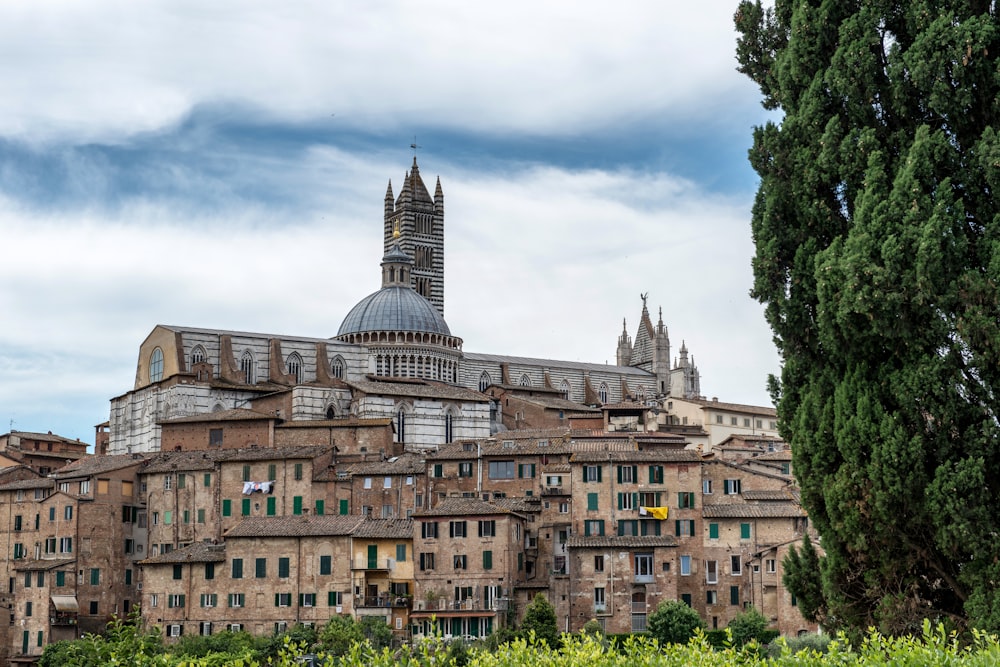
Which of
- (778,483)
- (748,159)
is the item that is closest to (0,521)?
(778,483)

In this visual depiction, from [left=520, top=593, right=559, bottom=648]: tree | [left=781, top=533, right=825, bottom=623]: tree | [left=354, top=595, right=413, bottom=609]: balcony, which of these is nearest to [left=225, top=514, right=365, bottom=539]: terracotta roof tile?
[left=354, top=595, right=413, bottom=609]: balcony

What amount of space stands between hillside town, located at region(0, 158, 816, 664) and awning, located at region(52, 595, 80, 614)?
0.31 ft

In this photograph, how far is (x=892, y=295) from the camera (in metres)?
17.7

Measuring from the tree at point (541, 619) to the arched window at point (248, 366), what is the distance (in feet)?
127

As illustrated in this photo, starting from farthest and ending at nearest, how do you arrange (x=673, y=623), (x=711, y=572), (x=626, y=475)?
(x=626, y=475) → (x=711, y=572) → (x=673, y=623)

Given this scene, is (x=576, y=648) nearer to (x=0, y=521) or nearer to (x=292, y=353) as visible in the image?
(x=0, y=521)

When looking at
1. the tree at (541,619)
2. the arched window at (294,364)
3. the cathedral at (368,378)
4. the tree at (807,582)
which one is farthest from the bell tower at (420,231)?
the tree at (807,582)

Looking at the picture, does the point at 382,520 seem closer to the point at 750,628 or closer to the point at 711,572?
the point at 711,572

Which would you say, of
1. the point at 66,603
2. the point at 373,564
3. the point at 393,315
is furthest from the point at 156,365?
the point at 373,564

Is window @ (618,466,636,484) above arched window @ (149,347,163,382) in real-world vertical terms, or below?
below

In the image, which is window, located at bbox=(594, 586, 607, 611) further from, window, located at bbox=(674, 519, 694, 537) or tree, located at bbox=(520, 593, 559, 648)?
window, located at bbox=(674, 519, 694, 537)

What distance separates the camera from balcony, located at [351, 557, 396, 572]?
55312 millimetres

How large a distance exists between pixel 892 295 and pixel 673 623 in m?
34.1

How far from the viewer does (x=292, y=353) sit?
3442 inches
